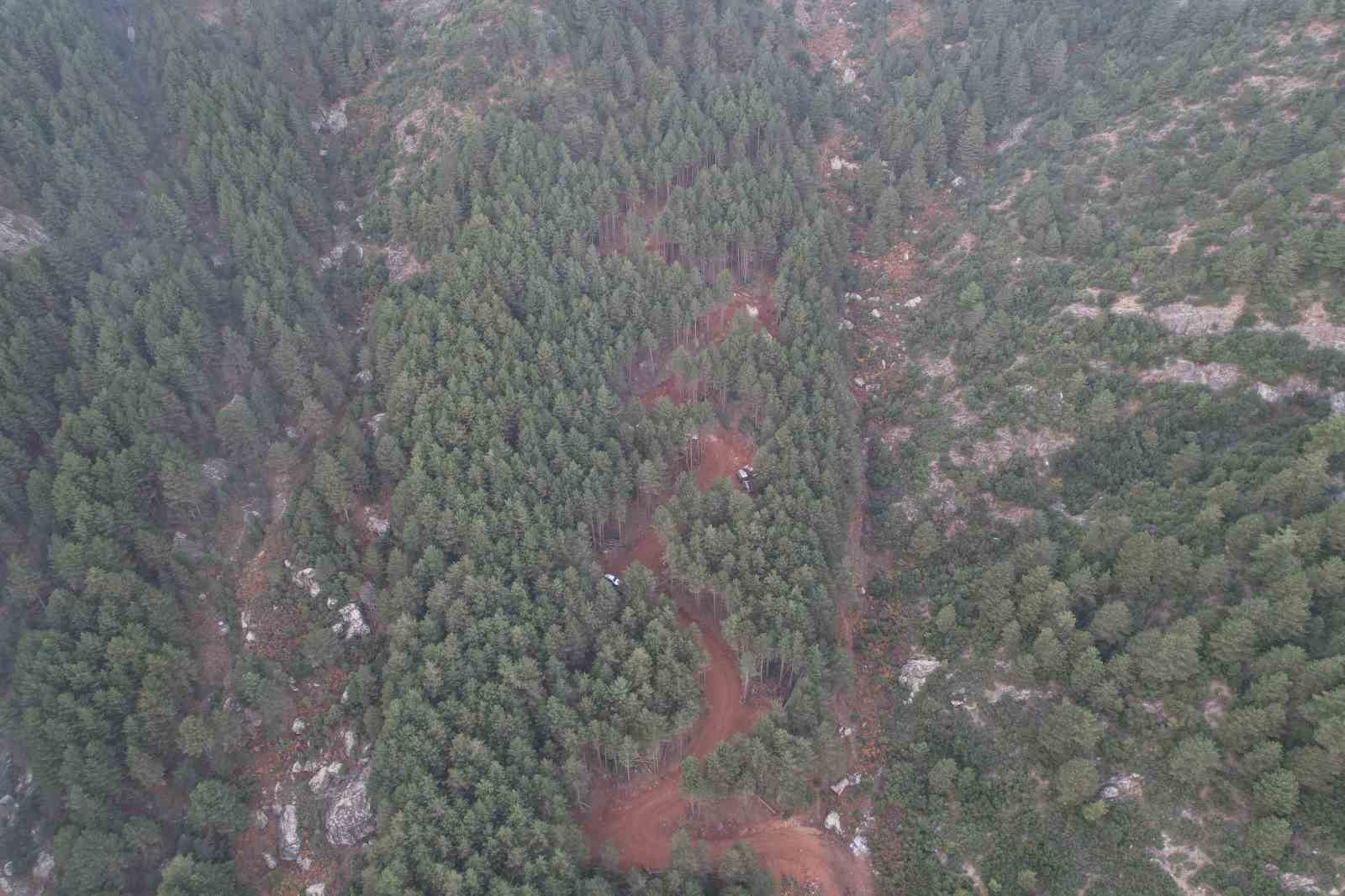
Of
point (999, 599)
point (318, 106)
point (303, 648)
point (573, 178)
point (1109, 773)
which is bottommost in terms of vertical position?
point (1109, 773)

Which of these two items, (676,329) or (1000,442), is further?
(676,329)

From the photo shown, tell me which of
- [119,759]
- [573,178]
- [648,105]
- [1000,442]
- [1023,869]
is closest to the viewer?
[1023,869]

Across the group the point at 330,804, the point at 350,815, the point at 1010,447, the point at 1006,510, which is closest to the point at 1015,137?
the point at 1010,447

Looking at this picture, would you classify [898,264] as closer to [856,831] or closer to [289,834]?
[856,831]

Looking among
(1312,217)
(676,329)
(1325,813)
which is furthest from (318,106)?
(1325,813)

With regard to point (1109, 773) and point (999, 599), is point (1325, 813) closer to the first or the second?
point (1109, 773)

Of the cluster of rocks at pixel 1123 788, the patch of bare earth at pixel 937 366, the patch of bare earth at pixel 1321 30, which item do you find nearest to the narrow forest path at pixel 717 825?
the cluster of rocks at pixel 1123 788

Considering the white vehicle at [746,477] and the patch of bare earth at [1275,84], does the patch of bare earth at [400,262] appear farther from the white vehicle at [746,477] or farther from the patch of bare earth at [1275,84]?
the patch of bare earth at [1275,84]
